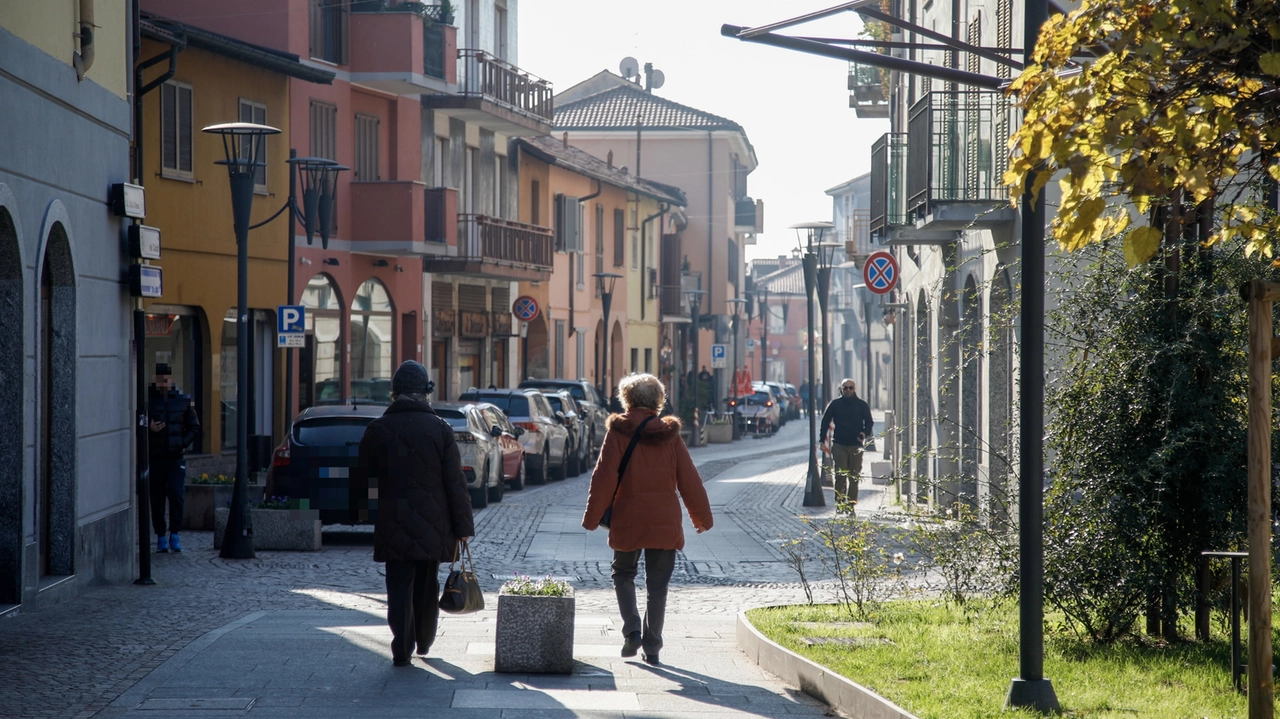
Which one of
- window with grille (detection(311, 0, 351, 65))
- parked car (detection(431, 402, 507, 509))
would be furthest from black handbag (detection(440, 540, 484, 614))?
window with grille (detection(311, 0, 351, 65))

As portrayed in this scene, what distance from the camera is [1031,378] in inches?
290

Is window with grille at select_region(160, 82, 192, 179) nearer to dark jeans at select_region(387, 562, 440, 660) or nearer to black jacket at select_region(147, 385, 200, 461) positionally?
black jacket at select_region(147, 385, 200, 461)

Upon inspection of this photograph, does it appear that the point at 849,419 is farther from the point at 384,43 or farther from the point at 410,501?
the point at 410,501

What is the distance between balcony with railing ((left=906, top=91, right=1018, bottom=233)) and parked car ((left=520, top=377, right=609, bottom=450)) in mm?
15622

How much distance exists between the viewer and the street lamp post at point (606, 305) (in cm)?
4122

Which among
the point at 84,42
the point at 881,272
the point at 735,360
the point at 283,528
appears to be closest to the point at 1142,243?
the point at 84,42

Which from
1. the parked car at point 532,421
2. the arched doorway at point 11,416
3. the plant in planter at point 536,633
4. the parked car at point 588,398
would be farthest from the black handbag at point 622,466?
the parked car at point 588,398

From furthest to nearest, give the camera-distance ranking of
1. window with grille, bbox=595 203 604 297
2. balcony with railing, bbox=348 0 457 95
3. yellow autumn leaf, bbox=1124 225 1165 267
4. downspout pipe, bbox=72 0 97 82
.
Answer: window with grille, bbox=595 203 604 297 → balcony with railing, bbox=348 0 457 95 → downspout pipe, bbox=72 0 97 82 → yellow autumn leaf, bbox=1124 225 1165 267

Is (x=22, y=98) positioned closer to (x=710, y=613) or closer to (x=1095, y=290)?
(x=710, y=613)

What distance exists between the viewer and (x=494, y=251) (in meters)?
34.9

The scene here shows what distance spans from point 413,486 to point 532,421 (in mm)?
18670

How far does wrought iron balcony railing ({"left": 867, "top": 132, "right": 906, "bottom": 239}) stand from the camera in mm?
22391

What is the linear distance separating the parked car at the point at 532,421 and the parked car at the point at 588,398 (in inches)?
190

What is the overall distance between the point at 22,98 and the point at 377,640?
4308 millimetres
